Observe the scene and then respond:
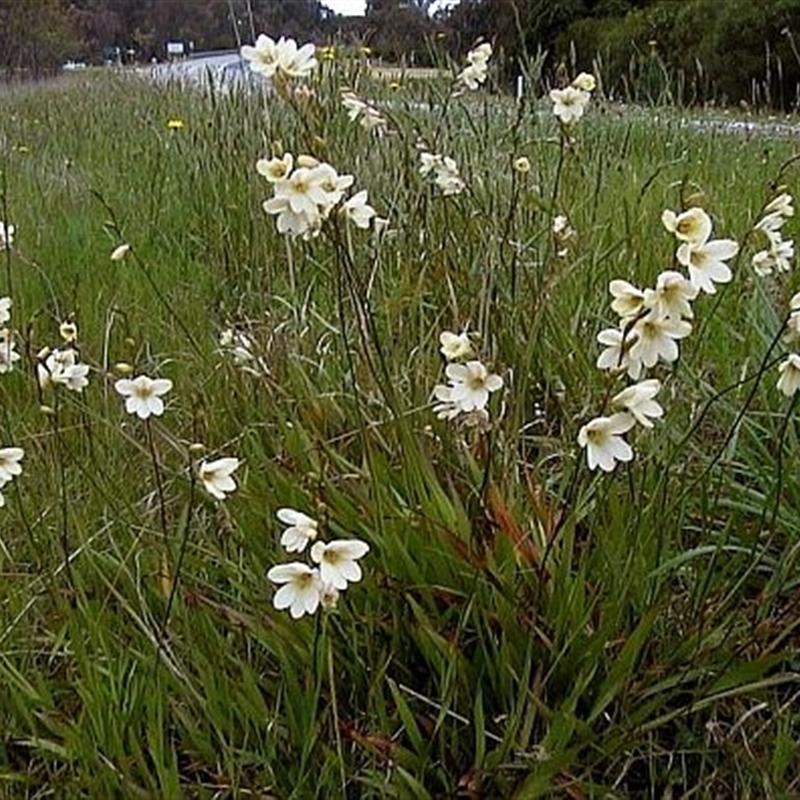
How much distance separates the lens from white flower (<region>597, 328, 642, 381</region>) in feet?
3.01

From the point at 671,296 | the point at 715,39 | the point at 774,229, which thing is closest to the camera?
the point at 671,296

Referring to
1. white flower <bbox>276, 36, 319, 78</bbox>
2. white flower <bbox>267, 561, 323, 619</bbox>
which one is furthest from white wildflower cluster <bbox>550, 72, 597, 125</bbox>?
white flower <bbox>267, 561, 323, 619</bbox>

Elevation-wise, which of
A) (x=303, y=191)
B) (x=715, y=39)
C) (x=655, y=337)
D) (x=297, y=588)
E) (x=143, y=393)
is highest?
(x=303, y=191)

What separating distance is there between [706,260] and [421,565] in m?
0.50

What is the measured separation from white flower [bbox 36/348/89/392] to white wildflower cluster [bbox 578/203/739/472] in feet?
2.18

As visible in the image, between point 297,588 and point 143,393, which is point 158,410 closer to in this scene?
point 143,393

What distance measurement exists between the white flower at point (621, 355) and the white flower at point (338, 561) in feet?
0.94

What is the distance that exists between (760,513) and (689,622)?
9.0 inches

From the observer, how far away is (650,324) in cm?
91

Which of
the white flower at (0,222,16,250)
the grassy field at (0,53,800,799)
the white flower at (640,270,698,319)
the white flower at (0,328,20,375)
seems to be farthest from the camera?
the white flower at (0,222,16,250)

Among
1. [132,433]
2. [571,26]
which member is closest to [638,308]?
[132,433]

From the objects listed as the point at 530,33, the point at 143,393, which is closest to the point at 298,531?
the point at 143,393

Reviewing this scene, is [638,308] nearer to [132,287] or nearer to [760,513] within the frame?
[760,513]

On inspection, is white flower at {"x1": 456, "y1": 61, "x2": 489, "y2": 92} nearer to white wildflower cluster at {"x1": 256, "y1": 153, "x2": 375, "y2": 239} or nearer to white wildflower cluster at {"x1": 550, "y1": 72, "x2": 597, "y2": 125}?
white wildflower cluster at {"x1": 550, "y1": 72, "x2": 597, "y2": 125}
